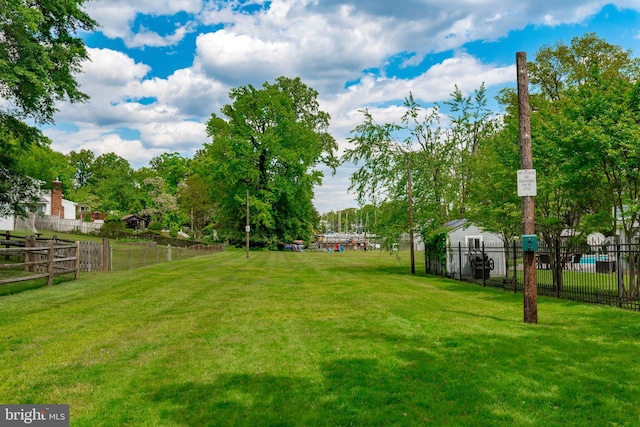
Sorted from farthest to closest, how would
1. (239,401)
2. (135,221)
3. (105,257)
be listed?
(135,221)
(105,257)
(239,401)

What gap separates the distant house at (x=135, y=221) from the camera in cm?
8331

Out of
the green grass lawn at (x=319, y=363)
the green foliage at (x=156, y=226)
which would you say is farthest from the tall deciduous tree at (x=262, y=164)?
the green grass lawn at (x=319, y=363)

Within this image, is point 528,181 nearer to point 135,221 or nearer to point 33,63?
point 33,63

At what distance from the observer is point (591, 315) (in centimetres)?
1160

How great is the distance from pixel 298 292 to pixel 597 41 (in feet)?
123

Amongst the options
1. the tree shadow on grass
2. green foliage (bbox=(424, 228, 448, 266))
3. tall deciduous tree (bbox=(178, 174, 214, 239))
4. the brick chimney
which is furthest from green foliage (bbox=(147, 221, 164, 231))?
the tree shadow on grass

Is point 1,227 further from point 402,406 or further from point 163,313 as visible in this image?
point 402,406

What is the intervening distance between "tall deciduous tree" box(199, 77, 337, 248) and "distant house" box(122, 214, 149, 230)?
2795 cm

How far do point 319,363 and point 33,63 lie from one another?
58.7 feet

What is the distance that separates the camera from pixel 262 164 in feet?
194

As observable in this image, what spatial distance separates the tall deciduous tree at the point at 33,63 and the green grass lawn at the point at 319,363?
10379 millimetres

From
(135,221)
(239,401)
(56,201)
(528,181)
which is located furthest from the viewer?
(135,221)

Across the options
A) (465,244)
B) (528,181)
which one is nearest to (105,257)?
(528,181)

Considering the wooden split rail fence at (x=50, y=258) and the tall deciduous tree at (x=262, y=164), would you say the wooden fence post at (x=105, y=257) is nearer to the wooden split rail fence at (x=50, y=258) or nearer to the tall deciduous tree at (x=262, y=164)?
the wooden split rail fence at (x=50, y=258)
